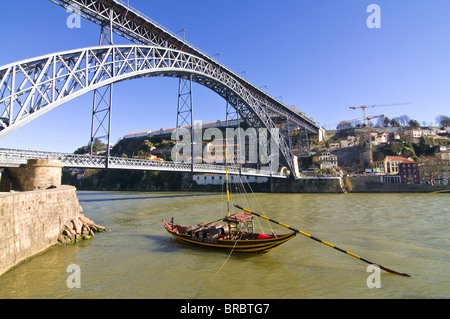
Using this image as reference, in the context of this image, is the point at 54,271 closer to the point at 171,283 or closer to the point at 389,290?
the point at 171,283

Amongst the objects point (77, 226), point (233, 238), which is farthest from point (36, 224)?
point (233, 238)

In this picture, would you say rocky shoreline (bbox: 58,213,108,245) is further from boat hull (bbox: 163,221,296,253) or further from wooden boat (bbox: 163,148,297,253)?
boat hull (bbox: 163,221,296,253)

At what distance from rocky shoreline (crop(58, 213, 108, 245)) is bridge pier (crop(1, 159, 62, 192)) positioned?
2.87 m

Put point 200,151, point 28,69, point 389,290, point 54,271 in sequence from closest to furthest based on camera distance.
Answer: point 389,290
point 54,271
point 28,69
point 200,151

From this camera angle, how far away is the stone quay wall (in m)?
8.16

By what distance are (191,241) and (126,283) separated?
434 cm

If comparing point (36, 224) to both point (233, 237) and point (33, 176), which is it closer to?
point (33, 176)

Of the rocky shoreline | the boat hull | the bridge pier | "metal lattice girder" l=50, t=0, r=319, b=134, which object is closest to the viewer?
the boat hull

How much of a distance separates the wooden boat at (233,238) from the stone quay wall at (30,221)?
5891mm

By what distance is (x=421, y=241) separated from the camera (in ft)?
39.5

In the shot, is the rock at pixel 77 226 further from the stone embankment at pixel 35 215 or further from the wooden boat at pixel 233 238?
the wooden boat at pixel 233 238

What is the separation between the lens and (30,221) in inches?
389

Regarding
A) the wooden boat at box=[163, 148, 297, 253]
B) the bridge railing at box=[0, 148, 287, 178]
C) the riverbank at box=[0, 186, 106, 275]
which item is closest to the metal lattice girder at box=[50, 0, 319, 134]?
the bridge railing at box=[0, 148, 287, 178]
